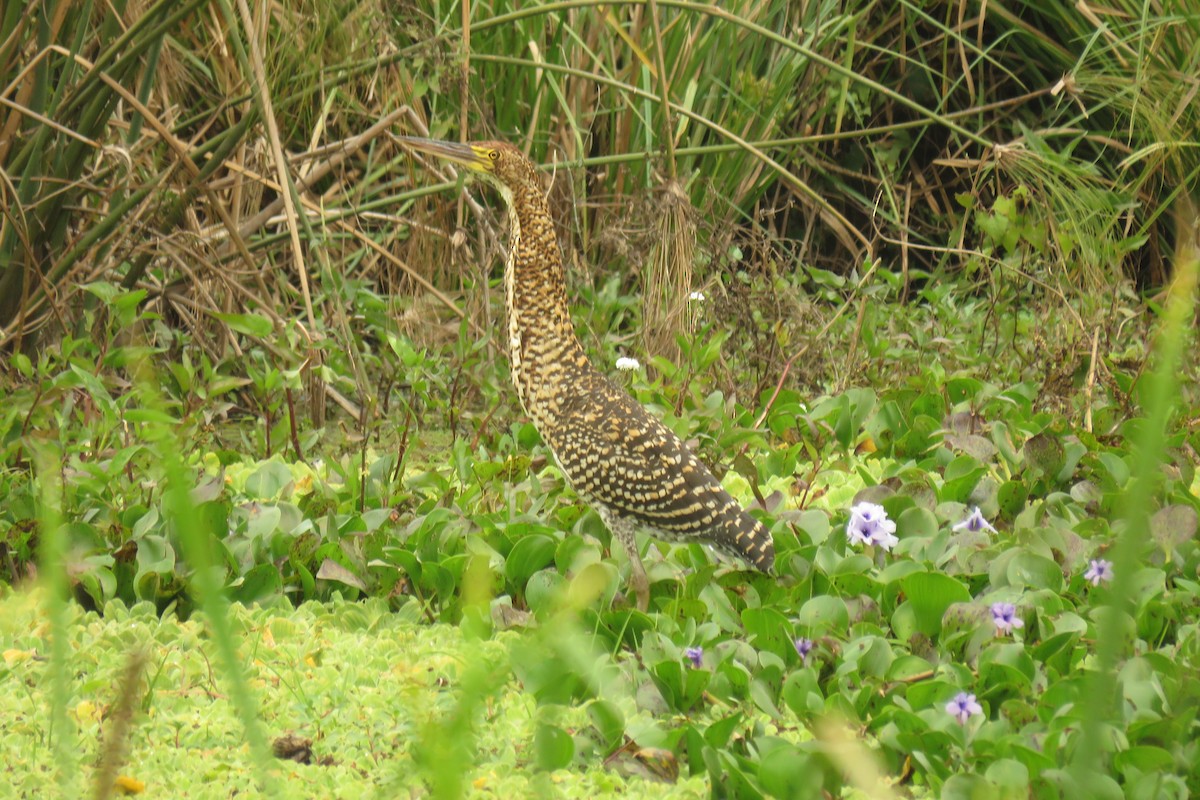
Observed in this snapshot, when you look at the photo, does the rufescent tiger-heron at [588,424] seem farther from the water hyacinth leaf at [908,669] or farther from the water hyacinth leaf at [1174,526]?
the water hyacinth leaf at [1174,526]

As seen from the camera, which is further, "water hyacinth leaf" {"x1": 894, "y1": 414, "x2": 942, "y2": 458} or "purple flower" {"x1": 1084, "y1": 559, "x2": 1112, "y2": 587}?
"water hyacinth leaf" {"x1": 894, "y1": 414, "x2": 942, "y2": 458}

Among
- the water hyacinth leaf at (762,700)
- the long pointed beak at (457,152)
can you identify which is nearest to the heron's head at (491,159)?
the long pointed beak at (457,152)

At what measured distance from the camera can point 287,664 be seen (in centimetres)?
277

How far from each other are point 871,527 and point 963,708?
2.82 ft

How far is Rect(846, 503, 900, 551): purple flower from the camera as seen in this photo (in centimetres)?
323

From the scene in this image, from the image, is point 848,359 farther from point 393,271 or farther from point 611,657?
point 611,657

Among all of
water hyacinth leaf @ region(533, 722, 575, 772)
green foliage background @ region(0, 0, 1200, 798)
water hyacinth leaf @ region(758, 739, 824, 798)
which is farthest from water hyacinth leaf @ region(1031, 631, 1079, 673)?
water hyacinth leaf @ region(533, 722, 575, 772)

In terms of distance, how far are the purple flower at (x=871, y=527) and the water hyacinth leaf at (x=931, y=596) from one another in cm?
31

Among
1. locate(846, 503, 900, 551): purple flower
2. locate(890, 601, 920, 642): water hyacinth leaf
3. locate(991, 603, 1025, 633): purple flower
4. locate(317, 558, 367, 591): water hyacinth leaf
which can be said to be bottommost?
locate(317, 558, 367, 591): water hyacinth leaf

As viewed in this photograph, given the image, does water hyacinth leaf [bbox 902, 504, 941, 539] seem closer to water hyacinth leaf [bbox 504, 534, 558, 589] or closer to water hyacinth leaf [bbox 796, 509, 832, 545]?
water hyacinth leaf [bbox 796, 509, 832, 545]

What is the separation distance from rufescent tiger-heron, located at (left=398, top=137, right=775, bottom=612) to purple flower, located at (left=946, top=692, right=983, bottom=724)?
0.75 metres

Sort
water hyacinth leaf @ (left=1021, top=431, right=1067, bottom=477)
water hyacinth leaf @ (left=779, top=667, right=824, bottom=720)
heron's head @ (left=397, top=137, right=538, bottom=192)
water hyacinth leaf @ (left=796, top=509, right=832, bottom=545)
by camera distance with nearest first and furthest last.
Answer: water hyacinth leaf @ (left=779, top=667, right=824, bottom=720), water hyacinth leaf @ (left=796, top=509, right=832, bottom=545), heron's head @ (left=397, top=137, right=538, bottom=192), water hyacinth leaf @ (left=1021, top=431, right=1067, bottom=477)

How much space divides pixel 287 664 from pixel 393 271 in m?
3.02

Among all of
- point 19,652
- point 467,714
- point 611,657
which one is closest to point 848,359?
point 611,657
